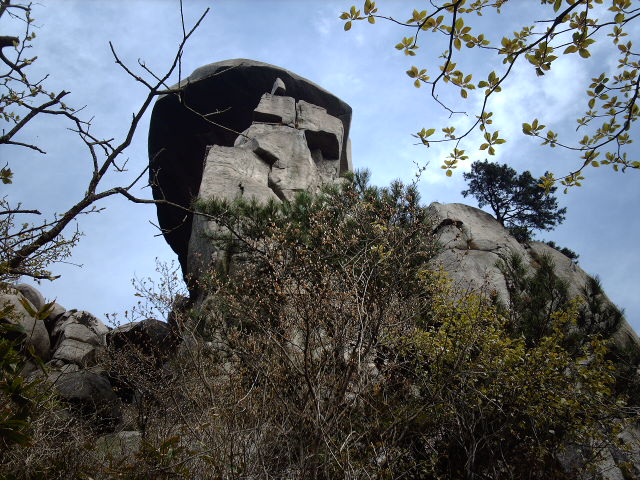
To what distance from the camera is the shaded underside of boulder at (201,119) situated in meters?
23.3

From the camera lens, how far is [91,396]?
12.0 metres

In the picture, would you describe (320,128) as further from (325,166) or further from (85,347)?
(85,347)

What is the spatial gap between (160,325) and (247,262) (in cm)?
680

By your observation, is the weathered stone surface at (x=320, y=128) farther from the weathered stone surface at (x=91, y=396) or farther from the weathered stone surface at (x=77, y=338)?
the weathered stone surface at (x=91, y=396)

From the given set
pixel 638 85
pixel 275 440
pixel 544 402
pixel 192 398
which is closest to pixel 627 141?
pixel 638 85

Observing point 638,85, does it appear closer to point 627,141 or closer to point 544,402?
point 627,141

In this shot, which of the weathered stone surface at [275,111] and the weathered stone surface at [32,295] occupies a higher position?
the weathered stone surface at [275,111]

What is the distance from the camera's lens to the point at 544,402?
618 cm

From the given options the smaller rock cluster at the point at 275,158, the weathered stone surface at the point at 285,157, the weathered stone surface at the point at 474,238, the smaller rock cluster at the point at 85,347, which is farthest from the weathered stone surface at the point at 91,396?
the weathered stone surface at the point at 474,238

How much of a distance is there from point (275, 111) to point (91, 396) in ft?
44.2

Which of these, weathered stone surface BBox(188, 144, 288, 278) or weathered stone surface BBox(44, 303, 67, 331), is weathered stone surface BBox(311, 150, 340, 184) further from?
weathered stone surface BBox(44, 303, 67, 331)

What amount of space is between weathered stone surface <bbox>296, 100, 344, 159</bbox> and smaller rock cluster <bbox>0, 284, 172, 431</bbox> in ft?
33.2

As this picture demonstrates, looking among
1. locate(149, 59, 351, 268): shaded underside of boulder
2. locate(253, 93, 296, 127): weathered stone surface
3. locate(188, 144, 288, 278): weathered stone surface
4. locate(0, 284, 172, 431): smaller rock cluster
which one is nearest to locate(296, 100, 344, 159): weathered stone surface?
locate(253, 93, 296, 127): weathered stone surface

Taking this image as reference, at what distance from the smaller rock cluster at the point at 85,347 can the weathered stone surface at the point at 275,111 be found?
31.2 ft
